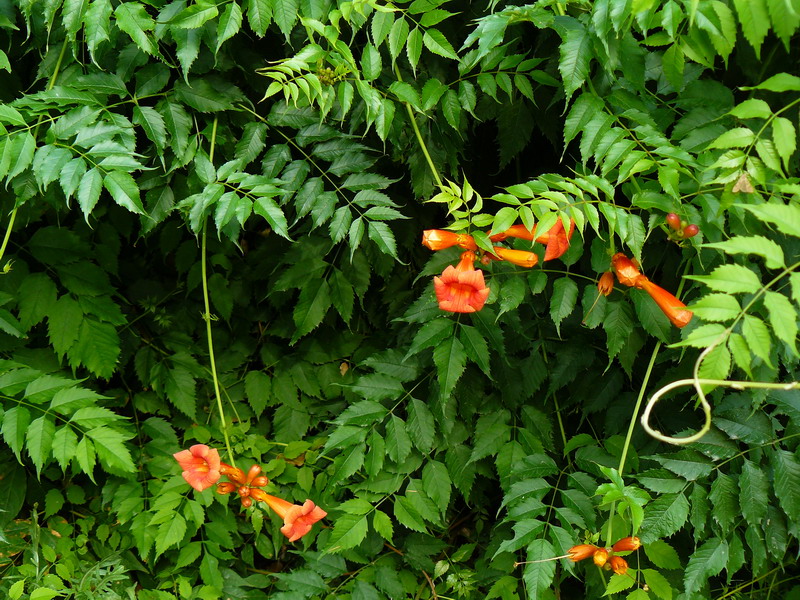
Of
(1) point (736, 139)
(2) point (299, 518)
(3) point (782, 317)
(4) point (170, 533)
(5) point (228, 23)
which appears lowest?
(4) point (170, 533)

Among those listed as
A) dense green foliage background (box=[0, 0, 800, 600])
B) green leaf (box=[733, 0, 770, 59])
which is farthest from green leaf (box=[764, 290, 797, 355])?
green leaf (box=[733, 0, 770, 59])

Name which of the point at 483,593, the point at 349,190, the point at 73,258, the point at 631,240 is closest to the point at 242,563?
the point at 483,593

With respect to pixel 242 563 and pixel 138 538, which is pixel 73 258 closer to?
pixel 138 538

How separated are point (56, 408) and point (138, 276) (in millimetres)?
1159

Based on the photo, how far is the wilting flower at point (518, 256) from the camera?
2.44 m

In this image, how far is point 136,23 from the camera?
2.56 metres

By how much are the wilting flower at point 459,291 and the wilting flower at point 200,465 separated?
42.8 inches

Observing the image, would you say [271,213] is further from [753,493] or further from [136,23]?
[753,493]

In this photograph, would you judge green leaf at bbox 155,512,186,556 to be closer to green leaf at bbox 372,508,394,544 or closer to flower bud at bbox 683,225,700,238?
green leaf at bbox 372,508,394,544

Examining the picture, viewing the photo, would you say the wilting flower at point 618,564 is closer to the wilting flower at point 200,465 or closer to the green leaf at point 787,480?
the green leaf at point 787,480

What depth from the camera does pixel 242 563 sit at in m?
3.54

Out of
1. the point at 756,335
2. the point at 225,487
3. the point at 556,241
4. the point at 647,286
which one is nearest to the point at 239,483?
the point at 225,487

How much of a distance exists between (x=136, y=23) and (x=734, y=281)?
213 cm

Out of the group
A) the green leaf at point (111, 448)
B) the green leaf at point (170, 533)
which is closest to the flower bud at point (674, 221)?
the green leaf at point (111, 448)
